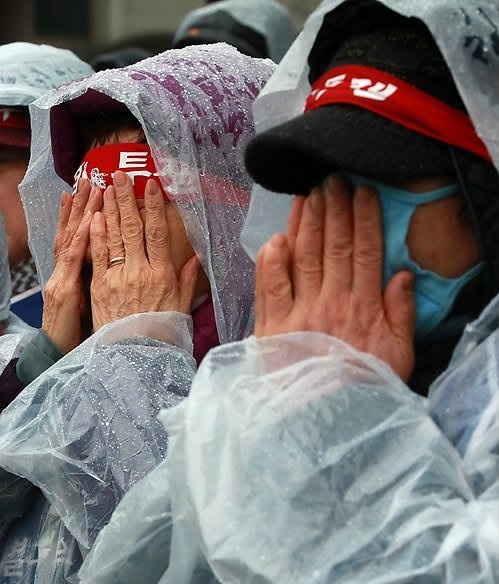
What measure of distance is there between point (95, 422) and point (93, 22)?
18.7ft

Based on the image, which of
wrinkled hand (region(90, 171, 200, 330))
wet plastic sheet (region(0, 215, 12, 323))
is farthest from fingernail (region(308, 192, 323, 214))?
wet plastic sheet (region(0, 215, 12, 323))

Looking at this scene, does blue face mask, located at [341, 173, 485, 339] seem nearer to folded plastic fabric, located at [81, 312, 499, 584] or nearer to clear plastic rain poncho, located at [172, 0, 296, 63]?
folded plastic fabric, located at [81, 312, 499, 584]

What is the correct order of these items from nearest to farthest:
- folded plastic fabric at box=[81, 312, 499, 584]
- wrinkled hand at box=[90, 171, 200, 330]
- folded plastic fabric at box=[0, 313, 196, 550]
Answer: folded plastic fabric at box=[81, 312, 499, 584], folded plastic fabric at box=[0, 313, 196, 550], wrinkled hand at box=[90, 171, 200, 330]

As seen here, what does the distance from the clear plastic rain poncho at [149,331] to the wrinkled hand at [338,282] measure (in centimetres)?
44

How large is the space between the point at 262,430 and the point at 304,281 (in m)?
0.22

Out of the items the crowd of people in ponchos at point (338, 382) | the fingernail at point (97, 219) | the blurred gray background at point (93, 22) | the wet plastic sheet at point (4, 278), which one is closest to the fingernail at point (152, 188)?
the fingernail at point (97, 219)

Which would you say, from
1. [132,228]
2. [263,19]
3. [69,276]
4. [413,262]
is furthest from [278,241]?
[263,19]

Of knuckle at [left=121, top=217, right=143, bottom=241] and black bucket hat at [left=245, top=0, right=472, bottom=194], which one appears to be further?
knuckle at [left=121, top=217, right=143, bottom=241]

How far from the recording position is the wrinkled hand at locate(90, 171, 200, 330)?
1905 mm

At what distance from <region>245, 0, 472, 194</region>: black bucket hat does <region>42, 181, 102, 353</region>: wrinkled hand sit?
68 cm

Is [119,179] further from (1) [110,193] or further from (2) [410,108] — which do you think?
(2) [410,108]

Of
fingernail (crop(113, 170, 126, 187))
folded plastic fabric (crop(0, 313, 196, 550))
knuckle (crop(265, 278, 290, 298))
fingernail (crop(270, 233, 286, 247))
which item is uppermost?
fingernail (crop(270, 233, 286, 247))

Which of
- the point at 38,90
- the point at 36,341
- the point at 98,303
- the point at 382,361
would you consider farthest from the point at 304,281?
the point at 38,90

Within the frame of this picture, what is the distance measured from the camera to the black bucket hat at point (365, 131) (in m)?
1.23
